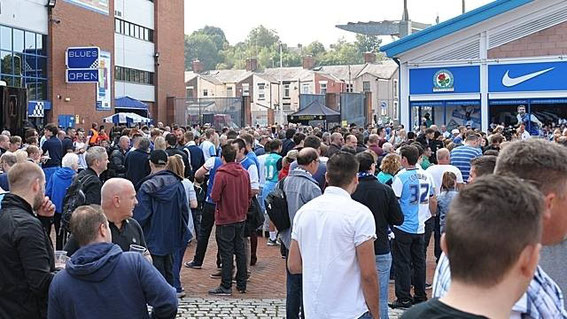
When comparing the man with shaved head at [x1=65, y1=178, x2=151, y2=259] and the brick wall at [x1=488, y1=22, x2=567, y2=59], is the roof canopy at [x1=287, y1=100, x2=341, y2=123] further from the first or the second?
the man with shaved head at [x1=65, y1=178, x2=151, y2=259]

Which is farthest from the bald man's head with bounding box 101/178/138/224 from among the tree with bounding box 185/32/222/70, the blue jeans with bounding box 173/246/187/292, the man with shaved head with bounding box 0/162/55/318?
the tree with bounding box 185/32/222/70

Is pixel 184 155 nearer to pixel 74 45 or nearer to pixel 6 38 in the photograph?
pixel 6 38

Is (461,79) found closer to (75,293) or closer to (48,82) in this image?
(48,82)

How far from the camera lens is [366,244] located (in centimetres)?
532

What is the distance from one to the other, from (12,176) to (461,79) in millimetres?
25533

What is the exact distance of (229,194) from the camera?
9.72 metres

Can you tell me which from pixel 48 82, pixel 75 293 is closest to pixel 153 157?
pixel 75 293

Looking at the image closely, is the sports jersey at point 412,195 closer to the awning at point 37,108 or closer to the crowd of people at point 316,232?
the crowd of people at point 316,232

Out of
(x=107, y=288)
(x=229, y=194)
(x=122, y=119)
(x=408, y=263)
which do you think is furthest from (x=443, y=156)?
(x=122, y=119)

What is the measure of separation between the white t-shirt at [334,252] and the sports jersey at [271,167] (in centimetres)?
752

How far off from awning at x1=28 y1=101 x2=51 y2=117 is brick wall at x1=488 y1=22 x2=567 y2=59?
18828mm

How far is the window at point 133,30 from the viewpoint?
147 ft

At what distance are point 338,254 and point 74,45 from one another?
32214mm

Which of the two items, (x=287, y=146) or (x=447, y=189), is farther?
(x=287, y=146)
